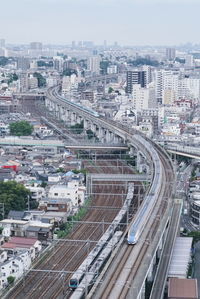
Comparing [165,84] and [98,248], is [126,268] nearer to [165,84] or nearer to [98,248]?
[98,248]

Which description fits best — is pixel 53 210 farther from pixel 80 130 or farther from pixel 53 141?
pixel 80 130

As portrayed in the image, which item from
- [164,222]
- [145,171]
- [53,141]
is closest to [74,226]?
[164,222]

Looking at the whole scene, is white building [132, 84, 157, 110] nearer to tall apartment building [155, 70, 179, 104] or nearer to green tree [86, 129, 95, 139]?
tall apartment building [155, 70, 179, 104]

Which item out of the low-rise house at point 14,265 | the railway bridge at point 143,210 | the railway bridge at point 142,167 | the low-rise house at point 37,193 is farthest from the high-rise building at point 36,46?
the low-rise house at point 14,265

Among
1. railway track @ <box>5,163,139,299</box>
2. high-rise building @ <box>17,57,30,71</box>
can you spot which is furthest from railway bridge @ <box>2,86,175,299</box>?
high-rise building @ <box>17,57,30,71</box>

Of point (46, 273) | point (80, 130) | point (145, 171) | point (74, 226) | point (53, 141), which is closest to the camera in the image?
point (46, 273)

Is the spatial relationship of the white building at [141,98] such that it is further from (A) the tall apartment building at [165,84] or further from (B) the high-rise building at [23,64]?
(B) the high-rise building at [23,64]

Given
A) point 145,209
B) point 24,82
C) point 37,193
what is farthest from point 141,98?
point 145,209
